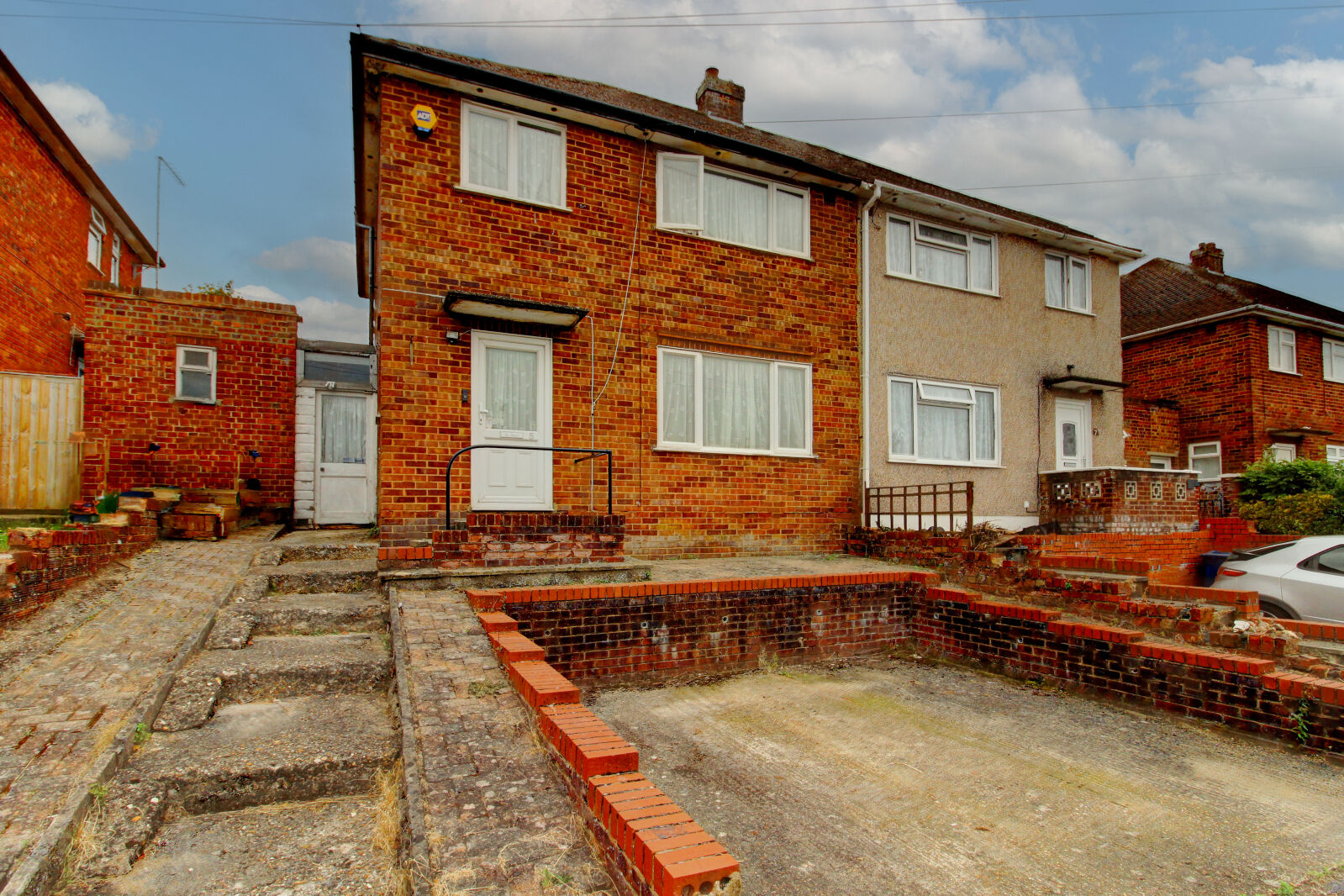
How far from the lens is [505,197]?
26.3 feet

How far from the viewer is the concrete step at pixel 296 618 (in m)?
4.98

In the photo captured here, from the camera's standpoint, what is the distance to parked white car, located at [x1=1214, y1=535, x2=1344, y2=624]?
21.6 feet

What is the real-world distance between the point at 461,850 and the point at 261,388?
9789 millimetres

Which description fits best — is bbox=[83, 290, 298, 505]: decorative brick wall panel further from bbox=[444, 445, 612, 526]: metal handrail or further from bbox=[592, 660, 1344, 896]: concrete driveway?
bbox=[592, 660, 1344, 896]: concrete driveway

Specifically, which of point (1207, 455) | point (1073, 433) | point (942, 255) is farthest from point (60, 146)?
point (1207, 455)

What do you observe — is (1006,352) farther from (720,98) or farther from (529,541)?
(529,541)

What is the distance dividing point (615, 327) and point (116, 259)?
52.2ft

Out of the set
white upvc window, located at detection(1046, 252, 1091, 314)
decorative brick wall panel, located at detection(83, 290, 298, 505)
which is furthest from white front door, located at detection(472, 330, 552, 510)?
Answer: white upvc window, located at detection(1046, 252, 1091, 314)

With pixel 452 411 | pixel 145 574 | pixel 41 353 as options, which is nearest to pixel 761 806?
pixel 452 411

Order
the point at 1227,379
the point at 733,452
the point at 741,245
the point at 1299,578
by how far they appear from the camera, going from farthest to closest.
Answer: the point at 1227,379, the point at 741,245, the point at 733,452, the point at 1299,578

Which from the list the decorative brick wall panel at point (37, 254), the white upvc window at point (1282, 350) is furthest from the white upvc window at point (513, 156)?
the white upvc window at point (1282, 350)

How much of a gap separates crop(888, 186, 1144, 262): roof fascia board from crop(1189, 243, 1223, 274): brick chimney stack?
11.2m

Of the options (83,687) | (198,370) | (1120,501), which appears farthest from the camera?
(1120,501)

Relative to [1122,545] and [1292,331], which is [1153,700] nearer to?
[1122,545]
